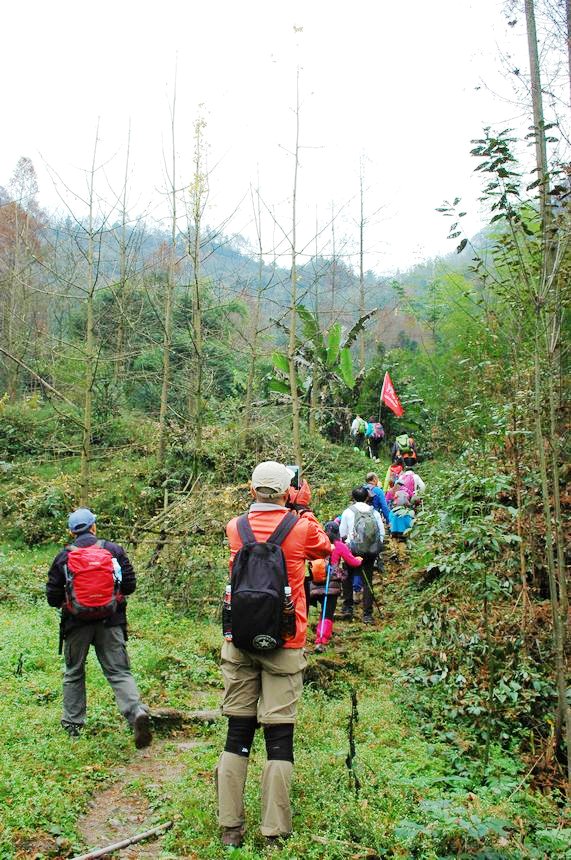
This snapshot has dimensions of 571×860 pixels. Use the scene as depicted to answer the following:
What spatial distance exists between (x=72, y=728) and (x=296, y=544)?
2.80m

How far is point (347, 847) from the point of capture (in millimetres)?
3547

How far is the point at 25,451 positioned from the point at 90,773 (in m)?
16.7

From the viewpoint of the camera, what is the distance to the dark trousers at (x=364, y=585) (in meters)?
9.59

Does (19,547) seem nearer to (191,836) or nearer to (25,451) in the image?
(25,451)

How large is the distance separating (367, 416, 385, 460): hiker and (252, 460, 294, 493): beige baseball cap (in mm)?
16472

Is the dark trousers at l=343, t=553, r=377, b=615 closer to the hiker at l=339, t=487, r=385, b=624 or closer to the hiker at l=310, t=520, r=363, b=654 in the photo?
the hiker at l=339, t=487, r=385, b=624

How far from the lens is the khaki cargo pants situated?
3557 mm

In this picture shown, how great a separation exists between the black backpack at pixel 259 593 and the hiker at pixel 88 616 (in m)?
1.97

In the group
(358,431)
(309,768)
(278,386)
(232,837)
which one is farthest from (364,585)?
(358,431)

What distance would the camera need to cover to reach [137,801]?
4.45 meters

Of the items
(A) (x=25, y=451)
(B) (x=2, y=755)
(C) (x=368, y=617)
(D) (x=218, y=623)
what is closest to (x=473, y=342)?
(C) (x=368, y=617)

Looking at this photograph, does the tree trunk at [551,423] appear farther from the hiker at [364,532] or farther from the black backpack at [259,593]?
the hiker at [364,532]

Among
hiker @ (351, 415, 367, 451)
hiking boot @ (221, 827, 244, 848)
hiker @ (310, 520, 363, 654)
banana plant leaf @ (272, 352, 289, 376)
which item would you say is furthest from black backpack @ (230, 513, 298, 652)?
hiker @ (351, 415, 367, 451)

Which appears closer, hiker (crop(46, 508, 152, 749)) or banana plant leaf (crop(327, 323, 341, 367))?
hiker (crop(46, 508, 152, 749))
